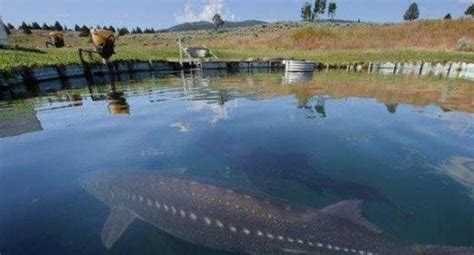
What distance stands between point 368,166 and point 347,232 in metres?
5.05

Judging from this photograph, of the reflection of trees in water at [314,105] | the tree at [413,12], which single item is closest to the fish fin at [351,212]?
the reflection of trees in water at [314,105]

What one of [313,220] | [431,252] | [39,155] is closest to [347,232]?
[313,220]

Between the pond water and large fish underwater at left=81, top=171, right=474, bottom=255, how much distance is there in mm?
302

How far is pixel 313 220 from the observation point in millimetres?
6035

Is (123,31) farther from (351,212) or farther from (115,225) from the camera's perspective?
(351,212)

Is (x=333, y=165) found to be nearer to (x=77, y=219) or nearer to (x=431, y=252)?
(x=431, y=252)

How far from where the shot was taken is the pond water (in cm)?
Result: 724

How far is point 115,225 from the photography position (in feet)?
23.2

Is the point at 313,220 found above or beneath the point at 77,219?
above

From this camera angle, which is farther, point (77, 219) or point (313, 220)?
point (77, 219)

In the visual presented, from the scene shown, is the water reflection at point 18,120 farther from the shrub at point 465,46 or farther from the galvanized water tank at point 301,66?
the shrub at point 465,46

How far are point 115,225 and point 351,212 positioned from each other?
14.7ft

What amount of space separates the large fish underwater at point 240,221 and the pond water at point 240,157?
11.9 inches

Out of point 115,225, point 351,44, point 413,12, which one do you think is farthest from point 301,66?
point 413,12
